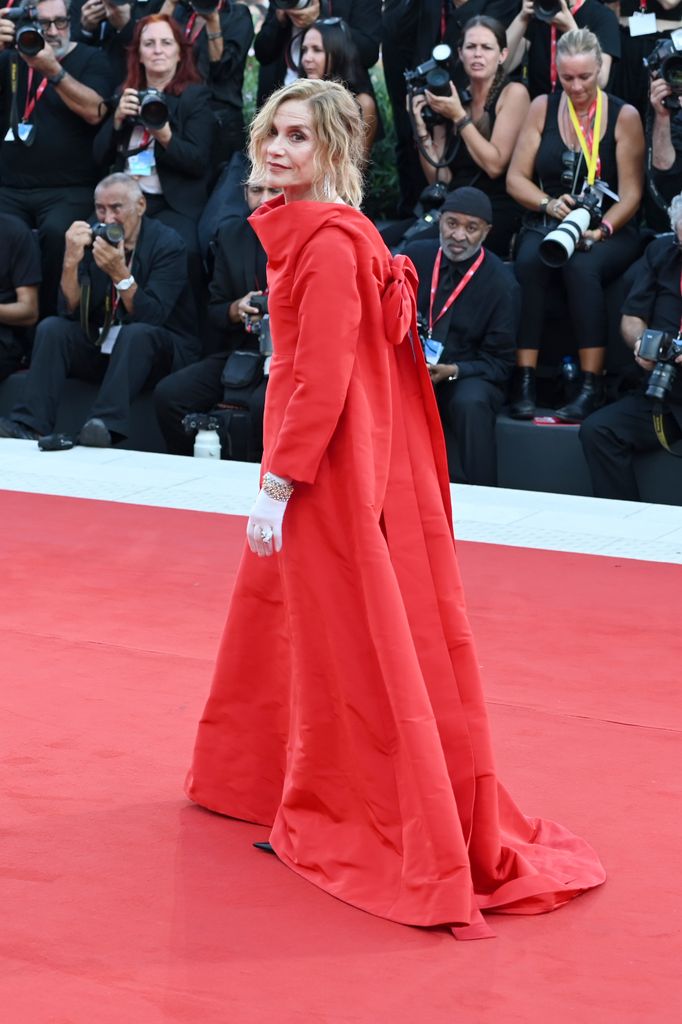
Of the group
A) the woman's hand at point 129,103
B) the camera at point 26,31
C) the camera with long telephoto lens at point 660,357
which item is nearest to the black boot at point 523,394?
A: the camera with long telephoto lens at point 660,357

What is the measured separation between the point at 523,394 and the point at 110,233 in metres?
1.90

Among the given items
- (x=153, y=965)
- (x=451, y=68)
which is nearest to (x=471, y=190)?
(x=451, y=68)

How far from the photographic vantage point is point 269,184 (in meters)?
2.60

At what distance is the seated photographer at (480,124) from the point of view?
656 centimetres

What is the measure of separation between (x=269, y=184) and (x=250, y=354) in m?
4.04

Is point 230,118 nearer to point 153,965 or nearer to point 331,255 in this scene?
point 331,255

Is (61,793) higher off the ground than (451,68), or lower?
lower

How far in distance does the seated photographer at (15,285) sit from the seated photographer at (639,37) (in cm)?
278

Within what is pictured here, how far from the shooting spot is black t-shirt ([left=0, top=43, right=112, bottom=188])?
7477mm

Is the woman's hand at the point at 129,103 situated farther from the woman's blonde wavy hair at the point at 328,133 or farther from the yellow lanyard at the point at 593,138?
the woman's blonde wavy hair at the point at 328,133

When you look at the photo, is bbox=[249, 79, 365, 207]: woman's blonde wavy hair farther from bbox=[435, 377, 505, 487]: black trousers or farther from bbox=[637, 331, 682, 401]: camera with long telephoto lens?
bbox=[435, 377, 505, 487]: black trousers

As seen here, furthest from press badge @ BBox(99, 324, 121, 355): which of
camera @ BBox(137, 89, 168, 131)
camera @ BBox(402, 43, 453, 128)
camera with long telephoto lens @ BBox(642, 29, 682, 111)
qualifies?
camera with long telephoto lens @ BBox(642, 29, 682, 111)

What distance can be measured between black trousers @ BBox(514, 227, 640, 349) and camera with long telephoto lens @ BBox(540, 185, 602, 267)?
85 mm

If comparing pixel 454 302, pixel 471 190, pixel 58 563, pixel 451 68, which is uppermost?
pixel 451 68
